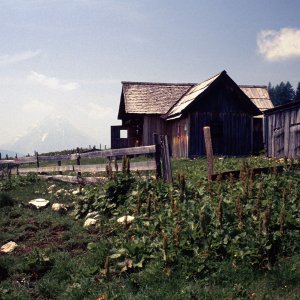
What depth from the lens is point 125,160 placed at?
30.0 ft

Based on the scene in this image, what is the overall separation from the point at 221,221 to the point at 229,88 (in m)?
20.2

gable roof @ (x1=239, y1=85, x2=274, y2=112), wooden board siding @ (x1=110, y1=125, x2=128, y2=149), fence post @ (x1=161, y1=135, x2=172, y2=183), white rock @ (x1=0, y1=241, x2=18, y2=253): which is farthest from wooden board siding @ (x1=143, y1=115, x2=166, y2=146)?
white rock @ (x1=0, y1=241, x2=18, y2=253)

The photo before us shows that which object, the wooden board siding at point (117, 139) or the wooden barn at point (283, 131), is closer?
the wooden barn at point (283, 131)

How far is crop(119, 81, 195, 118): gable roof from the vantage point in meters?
28.5

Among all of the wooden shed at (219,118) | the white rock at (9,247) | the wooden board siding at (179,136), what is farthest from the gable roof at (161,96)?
the white rock at (9,247)

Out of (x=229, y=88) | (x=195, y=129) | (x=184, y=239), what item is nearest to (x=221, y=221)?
(x=184, y=239)

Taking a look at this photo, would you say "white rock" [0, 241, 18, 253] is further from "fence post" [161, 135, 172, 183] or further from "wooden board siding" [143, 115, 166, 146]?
"wooden board siding" [143, 115, 166, 146]

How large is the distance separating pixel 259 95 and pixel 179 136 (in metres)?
10.5

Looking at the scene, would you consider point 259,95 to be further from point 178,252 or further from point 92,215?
point 178,252

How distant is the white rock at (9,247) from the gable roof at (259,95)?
86.6ft

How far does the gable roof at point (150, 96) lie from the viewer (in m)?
28.5

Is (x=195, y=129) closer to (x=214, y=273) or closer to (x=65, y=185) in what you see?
(x=65, y=185)

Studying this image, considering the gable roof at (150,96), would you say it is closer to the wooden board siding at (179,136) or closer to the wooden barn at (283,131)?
the wooden board siding at (179,136)

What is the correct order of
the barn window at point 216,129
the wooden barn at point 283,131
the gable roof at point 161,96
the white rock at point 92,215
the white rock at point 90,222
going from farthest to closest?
1. the gable roof at point 161,96
2. the barn window at point 216,129
3. the wooden barn at point 283,131
4. the white rock at point 92,215
5. the white rock at point 90,222
